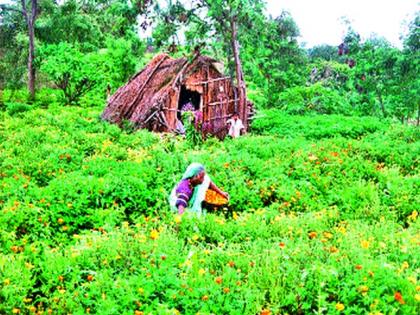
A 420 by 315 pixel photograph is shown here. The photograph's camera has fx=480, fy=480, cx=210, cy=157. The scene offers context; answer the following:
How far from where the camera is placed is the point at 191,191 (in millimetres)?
7609

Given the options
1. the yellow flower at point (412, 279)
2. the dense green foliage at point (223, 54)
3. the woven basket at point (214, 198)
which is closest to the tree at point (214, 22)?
the dense green foliage at point (223, 54)

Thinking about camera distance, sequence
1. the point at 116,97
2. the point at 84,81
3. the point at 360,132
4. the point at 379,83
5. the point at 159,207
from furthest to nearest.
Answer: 1. the point at 84,81
2. the point at 379,83
3. the point at 116,97
4. the point at 360,132
5. the point at 159,207

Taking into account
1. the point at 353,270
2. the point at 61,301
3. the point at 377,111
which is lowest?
the point at 61,301

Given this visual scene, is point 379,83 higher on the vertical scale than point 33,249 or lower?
higher

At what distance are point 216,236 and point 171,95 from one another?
45.1 feet

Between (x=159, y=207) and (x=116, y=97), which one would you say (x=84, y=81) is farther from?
(x=159, y=207)

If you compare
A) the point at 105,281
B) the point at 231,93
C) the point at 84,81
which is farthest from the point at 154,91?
the point at 105,281

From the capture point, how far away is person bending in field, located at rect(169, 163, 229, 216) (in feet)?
24.5

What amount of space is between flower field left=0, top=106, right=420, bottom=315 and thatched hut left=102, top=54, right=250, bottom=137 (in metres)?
6.40

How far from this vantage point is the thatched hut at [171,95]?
19.4m

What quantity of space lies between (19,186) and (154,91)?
12.2 m

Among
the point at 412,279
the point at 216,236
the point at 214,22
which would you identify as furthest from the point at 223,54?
the point at 412,279

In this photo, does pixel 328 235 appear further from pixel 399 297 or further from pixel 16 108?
pixel 16 108

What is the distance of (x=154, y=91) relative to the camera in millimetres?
20406
